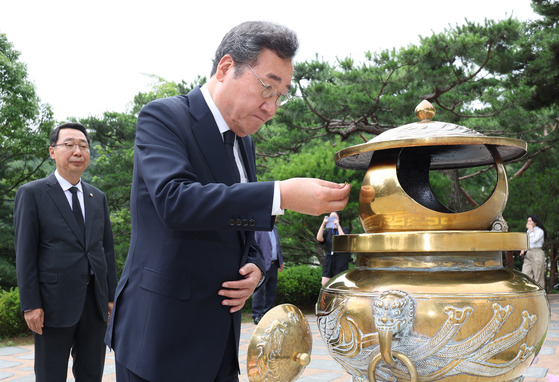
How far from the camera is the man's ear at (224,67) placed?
1.54 meters

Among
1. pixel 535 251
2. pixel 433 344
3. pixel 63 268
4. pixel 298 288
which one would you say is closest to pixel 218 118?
pixel 433 344

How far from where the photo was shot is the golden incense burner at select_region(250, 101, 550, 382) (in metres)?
1.33

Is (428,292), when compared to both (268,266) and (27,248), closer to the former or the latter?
(27,248)

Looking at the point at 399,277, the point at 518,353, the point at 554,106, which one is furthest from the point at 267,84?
the point at 554,106

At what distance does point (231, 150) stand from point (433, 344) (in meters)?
0.82

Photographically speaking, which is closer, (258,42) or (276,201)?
(276,201)

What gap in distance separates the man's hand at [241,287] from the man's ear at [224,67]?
59 cm

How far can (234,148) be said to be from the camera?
173cm

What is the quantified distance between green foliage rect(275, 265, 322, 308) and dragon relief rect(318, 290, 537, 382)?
306 inches

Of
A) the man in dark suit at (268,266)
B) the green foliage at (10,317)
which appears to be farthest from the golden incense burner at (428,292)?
the green foliage at (10,317)

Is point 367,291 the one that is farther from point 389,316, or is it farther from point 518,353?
point 518,353

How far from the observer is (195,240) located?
1.47 meters

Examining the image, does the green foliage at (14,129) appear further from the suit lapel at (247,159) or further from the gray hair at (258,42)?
the gray hair at (258,42)

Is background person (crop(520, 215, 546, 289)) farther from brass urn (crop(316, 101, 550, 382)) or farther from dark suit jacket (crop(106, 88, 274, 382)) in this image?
dark suit jacket (crop(106, 88, 274, 382))
